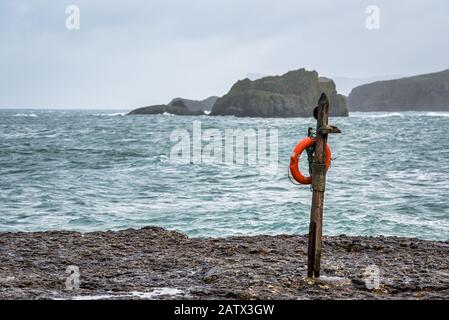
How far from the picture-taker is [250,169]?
3441 centimetres

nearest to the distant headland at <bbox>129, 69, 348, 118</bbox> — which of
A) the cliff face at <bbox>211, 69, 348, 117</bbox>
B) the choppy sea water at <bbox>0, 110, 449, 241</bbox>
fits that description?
the cliff face at <bbox>211, 69, 348, 117</bbox>

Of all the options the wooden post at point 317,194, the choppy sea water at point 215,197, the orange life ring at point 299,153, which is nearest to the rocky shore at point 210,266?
the wooden post at point 317,194

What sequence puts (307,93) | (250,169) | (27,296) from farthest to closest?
(307,93)
(250,169)
(27,296)

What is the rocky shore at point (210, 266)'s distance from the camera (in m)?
9.05

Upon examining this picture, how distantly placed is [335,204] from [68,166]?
62.0 feet

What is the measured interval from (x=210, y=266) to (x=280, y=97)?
16266cm

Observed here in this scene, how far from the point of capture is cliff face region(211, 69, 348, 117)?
169 m

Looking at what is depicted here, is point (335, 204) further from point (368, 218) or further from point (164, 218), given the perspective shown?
point (164, 218)

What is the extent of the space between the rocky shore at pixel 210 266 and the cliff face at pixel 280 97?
6099 inches

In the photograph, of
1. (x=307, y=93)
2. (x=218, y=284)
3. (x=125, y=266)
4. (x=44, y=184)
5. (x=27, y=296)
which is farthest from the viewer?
(x=307, y=93)

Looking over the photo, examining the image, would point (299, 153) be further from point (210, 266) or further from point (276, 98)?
point (276, 98)

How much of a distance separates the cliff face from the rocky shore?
154921mm

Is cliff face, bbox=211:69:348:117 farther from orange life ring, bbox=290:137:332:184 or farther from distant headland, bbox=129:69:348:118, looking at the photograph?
orange life ring, bbox=290:137:332:184

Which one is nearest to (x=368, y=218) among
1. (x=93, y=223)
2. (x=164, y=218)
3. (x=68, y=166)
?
(x=164, y=218)
